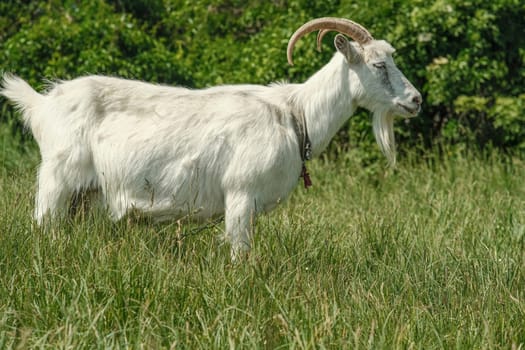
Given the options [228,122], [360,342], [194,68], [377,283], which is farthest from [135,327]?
[194,68]

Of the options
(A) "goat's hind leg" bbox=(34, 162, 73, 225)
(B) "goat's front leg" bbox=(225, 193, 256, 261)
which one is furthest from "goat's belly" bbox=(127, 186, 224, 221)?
(A) "goat's hind leg" bbox=(34, 162, 73, 225)

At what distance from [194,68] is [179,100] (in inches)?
160

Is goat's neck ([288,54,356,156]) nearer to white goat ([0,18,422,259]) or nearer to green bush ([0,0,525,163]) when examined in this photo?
white goat ([0,18,422,259])

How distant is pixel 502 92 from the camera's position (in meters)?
8.78

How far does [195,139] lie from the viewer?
500cm

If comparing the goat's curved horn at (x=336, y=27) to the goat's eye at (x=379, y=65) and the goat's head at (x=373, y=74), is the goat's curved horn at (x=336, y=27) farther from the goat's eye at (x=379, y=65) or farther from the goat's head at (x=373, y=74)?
the goat's eye at (x=379, y=65)

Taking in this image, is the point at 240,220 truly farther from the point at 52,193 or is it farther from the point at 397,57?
the point at 397,57

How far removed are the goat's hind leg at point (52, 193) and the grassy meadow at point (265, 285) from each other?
0.29ft

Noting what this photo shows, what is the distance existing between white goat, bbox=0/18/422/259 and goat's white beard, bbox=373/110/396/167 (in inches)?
4.6

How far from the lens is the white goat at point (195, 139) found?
4.95 metres

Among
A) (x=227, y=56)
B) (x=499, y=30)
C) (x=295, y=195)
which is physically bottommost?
(x=295, y=195)

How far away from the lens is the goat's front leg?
4.89 metres

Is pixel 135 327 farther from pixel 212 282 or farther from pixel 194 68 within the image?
pixel 194 68

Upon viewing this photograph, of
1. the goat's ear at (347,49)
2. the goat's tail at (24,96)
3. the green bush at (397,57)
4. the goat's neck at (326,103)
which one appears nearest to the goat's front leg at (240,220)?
the goat's neck at (326,103)
